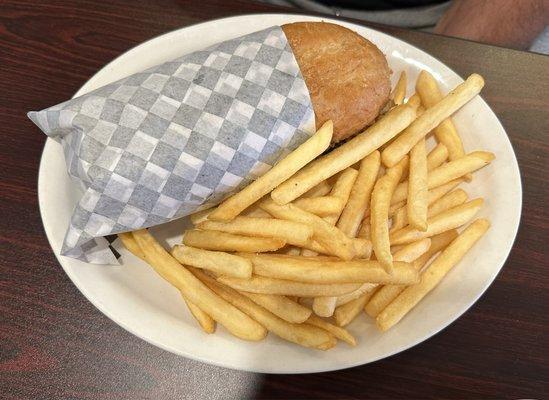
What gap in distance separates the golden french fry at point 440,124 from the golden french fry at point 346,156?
0.14m

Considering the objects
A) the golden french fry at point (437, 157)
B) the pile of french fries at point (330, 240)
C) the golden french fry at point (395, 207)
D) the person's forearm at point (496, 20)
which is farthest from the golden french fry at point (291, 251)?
the person's forearm at point (496, 20)

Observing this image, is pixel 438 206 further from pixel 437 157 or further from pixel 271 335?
pixel 271 335

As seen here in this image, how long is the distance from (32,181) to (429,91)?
0.97 meters

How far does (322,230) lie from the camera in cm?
102

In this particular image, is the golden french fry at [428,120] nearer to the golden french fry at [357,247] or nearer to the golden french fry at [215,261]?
the golden french fry at [357,247]

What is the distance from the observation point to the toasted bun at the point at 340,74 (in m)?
1.11

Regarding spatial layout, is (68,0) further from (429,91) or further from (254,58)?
(429,91)

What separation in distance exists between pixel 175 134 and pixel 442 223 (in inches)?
22.0

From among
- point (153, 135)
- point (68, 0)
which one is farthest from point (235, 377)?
point (68, 0)

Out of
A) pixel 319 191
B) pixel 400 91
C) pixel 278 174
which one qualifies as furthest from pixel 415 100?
pixel 278 174

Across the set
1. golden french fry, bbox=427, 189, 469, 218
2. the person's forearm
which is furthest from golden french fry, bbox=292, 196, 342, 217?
the person's forearm

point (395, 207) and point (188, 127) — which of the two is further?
point (395, 207)

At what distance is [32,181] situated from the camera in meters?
1.31

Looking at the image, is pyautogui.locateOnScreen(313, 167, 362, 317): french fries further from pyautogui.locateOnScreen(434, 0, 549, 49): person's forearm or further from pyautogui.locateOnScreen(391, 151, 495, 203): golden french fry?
pyautogui.locateOnScreen(434, 0, 549, 49): person's forearm
